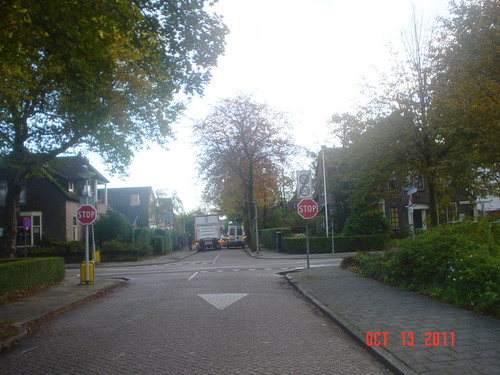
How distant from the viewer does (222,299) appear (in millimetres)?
11430

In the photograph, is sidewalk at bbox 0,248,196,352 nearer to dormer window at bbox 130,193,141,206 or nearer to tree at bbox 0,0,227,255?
tree at bbox 0,0,227,255

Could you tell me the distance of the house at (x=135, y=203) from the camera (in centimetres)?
6581

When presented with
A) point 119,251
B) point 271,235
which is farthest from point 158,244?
point 271,235

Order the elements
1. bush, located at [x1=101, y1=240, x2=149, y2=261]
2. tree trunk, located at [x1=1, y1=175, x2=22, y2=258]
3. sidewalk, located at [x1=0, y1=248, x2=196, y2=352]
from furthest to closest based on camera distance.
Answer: bush, located at [x1=101, y1=240, x2=149, y2=261]
tree trunk, located at [x1=1, y1=175, x2=22, y2=258]
sidewalk, located at [x1=0, y1=248, x2=196, y2=352]

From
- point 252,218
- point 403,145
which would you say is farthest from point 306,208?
point 252,218

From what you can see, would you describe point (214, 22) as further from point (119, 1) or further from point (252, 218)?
point (252, 218)

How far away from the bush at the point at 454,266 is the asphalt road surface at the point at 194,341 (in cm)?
243

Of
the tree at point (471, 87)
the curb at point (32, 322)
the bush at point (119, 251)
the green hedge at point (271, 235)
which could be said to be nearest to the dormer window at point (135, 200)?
the green hedge at point (271, 235)

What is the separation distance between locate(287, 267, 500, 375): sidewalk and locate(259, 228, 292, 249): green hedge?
2580 cm

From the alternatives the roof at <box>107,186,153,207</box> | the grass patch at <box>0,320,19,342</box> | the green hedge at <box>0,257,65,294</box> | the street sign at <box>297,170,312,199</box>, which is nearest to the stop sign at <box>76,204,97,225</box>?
the green hedge at <box>0,257,65,294</box>

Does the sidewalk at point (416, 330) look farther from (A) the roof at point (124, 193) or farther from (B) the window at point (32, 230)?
(A) the roof at point (124, 193)

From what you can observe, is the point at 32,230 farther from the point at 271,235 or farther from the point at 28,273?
the point at 28,273

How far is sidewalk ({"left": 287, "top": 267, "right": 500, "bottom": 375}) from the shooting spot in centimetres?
527

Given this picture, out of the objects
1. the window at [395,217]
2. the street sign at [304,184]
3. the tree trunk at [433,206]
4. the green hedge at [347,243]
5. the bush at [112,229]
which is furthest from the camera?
the window at [395,217]
